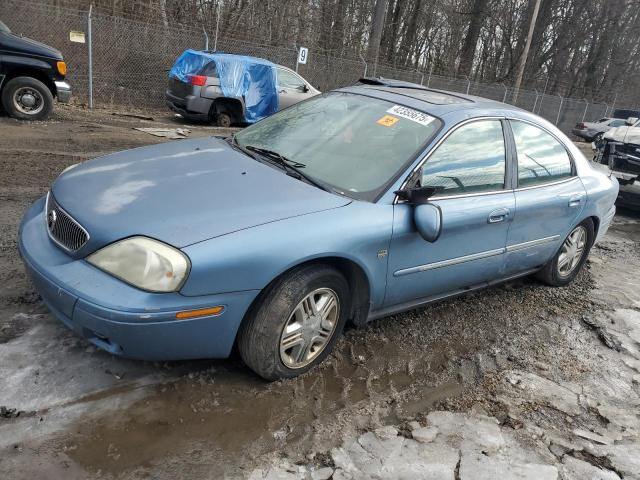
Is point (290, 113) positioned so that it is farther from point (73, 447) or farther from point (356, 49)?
point (356, 49)

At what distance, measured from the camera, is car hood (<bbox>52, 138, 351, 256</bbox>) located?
2602 mm

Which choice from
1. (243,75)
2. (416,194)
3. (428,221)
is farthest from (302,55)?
(428,221)

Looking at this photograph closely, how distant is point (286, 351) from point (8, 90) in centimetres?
→ 825

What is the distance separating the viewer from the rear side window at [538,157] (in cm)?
402

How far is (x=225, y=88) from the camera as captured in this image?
11.9 meters

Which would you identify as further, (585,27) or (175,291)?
(585,27)

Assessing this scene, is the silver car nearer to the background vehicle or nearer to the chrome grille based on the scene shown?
the chrome grille

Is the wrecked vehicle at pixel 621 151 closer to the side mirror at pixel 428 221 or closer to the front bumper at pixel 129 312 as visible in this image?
the side mirror at pixel 428 221

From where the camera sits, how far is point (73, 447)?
2354 millimetres

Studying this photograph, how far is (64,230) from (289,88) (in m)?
10.8

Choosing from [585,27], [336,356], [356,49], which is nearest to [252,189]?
[336,356]

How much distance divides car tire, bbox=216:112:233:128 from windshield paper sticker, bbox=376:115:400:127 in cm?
898

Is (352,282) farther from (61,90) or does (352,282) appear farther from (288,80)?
(288,80)

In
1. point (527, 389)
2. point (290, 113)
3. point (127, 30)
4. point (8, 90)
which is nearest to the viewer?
point (527, 389)
